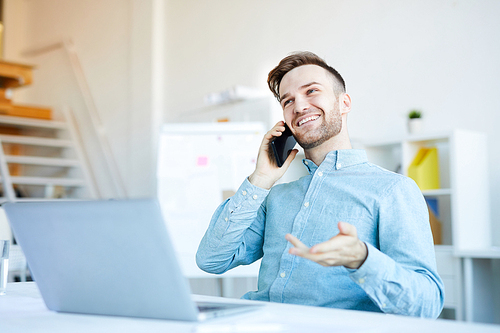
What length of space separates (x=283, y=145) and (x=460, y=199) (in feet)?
5.37

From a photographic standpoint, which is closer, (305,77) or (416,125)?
(305,77)

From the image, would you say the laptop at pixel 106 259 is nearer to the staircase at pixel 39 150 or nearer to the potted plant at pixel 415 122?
the potted plant at pixel 415 122

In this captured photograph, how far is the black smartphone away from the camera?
1.64m

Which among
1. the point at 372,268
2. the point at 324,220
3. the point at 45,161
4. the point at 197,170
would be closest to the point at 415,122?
the point at 197,170

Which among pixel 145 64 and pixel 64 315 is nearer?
pixel 64 315

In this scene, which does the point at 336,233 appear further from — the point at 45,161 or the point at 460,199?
the point at 45,161

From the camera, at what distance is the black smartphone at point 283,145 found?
5.37 feet

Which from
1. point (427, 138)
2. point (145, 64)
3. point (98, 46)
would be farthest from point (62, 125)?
point (427, 138)

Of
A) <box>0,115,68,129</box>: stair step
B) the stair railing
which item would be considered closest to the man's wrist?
the stair railing

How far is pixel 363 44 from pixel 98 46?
128 inches

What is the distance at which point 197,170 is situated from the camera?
12.3 ft

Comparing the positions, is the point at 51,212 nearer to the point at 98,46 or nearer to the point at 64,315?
the point at 64,315

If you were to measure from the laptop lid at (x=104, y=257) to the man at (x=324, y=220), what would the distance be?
1.26 ft

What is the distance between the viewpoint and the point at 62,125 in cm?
600
